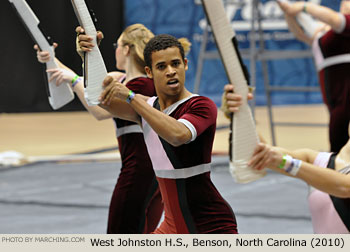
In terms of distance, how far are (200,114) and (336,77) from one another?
9.44ft

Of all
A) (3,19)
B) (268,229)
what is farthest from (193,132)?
(3,19)

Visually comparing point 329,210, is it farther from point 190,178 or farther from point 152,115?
point 152,115

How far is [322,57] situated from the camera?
4719 millimetres

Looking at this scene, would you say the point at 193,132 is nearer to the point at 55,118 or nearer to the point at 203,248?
the point at 203,248

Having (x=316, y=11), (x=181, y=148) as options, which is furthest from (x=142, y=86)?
(x=316, y=11)

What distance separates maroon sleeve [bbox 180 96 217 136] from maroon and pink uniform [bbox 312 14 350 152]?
8.67 ft

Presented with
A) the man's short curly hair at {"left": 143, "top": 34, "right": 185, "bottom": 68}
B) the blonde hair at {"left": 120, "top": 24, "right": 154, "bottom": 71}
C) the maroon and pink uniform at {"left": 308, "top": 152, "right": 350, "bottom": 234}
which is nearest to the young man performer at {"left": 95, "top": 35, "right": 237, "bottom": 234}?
the man's short curly hair at {"left": 143, "top": 34, "right": 185, "bottom": 68}

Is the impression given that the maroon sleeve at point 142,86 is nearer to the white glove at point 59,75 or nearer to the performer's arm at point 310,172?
the white glove at point 59,75

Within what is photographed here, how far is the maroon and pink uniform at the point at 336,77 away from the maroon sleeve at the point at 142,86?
2.15m

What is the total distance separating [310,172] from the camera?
6.28 ft

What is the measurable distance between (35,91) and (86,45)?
30.1 feet

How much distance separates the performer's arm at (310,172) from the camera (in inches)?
65.8

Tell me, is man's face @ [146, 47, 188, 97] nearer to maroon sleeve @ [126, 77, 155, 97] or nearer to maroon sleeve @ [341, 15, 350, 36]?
maroon sleeve @ [126, 77, 155, 97]

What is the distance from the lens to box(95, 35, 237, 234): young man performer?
205 cm
